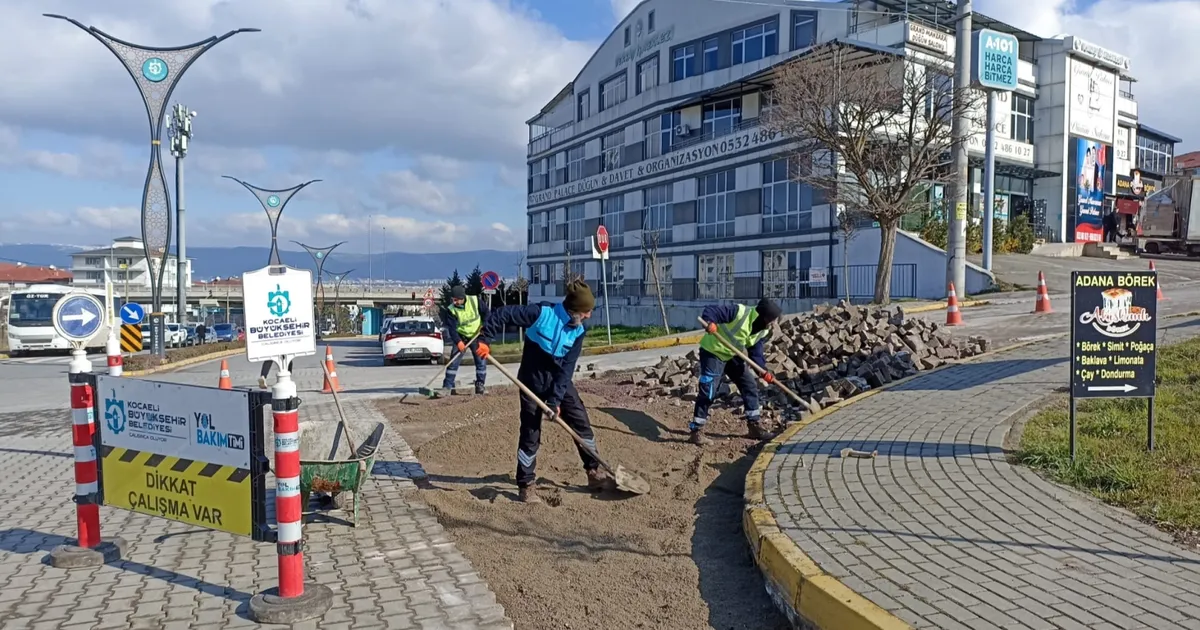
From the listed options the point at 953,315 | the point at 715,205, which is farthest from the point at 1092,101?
the point at 953,315

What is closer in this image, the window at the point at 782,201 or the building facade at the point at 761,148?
the building facade at the point at 761,148

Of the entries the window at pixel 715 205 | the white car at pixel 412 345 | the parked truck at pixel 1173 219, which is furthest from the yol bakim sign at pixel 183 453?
the parked truck at pixel 1173 219

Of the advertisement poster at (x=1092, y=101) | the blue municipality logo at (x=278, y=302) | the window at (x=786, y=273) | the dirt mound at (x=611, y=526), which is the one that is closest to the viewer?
the dirt mound at (x=611, y=526)

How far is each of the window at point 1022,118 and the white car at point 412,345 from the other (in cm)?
2797

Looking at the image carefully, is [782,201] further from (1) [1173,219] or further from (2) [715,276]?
(1) [1173,219]

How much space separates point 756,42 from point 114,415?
34317 millimetres

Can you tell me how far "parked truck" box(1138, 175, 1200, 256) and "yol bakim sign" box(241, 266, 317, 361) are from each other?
38.1 meters

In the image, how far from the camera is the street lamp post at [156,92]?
21.0 meters

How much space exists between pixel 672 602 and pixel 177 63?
21.8m

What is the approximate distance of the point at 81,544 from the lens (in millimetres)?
5211

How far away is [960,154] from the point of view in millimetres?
20031

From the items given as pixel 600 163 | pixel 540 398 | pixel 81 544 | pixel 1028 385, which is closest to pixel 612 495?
pixel 540 398

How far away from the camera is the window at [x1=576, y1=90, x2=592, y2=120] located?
4803cm

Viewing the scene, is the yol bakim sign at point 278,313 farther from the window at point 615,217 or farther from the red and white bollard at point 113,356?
the window at point 615,217
